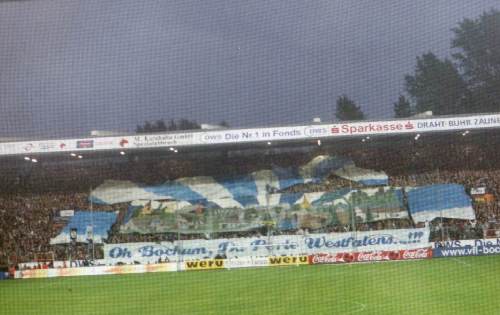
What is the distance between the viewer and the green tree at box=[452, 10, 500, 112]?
9727mm

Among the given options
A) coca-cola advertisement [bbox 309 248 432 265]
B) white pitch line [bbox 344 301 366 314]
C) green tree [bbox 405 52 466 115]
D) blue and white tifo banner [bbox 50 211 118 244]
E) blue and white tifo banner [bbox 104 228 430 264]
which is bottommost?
white pitch line [bbox 344 301 366 314]

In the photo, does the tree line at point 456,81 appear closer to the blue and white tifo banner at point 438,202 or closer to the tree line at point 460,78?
the tree line at point 460,78

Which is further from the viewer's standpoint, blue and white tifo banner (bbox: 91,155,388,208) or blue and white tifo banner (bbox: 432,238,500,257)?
blue and white tifo banner (bbox: 91,155,388,208)

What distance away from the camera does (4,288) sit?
1233 centimetres

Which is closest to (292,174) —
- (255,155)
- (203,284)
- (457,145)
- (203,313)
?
(255,155)

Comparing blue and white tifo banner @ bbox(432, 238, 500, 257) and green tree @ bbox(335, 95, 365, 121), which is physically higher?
green tree @ bbox(335, 95, 365, 121)

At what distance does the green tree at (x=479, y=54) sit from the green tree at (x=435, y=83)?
47 cm

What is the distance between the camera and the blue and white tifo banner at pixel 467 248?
47.5 feet

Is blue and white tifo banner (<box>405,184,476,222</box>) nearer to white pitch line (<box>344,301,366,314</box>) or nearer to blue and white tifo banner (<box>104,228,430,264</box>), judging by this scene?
blue and white tifo banner (<box>104,228,430,264</box>)

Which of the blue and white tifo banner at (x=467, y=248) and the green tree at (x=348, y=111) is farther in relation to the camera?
the green tree at (x=348, y=111)

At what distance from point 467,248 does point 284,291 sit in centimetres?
675

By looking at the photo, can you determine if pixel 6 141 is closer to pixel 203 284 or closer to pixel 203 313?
pixel 203 284

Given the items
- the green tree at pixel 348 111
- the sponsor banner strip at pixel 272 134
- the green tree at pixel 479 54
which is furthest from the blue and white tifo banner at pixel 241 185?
the green tree at pixel 479 54

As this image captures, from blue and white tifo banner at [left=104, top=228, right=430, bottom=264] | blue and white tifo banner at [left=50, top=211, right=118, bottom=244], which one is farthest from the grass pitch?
blue and white tifo banner at [left=50, top=211, right=118, bottom=244]
